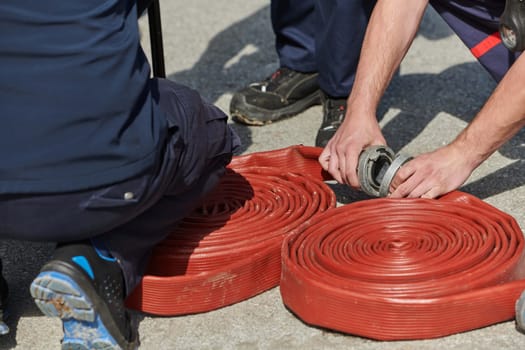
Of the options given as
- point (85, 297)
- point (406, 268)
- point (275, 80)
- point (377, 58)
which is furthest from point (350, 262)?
point (275, 80)

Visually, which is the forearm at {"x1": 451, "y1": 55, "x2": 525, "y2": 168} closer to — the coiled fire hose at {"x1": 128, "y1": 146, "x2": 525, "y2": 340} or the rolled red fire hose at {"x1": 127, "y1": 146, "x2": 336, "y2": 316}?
the coiled fire hose at {"x1": 128, "y1": 146, "x2": 525, "y2": 340}

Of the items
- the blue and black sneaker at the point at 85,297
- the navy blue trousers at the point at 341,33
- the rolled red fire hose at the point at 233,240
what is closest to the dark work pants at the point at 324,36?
the navy blue trousers at the point at 341,33

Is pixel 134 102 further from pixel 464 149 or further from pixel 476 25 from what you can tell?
pixel 476 25

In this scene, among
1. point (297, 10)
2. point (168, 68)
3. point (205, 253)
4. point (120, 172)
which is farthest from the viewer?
point (168, 68)

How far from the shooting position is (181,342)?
8.72ft

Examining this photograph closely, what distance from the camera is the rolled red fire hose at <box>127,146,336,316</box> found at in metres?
2.74

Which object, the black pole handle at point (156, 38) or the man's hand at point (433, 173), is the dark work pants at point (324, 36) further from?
the man's hand at point (433, 173)

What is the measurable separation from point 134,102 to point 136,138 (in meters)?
0.10

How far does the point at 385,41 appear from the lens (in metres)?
3.34

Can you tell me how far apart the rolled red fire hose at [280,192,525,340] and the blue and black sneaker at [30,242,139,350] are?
19.3 inches

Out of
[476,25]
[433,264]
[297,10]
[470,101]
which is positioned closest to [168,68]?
[297,10]

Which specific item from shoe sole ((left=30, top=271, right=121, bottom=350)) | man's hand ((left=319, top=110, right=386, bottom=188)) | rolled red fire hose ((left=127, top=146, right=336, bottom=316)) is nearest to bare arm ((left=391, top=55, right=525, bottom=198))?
man's hand ((left=319, top=110, right=386, bottom=188))

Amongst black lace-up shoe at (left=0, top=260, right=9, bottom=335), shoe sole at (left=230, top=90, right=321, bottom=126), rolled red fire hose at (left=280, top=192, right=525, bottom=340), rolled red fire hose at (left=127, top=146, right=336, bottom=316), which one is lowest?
shoe sole at (left=230, top=90, right=321, bottom=126)

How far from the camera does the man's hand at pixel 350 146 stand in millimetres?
3109
